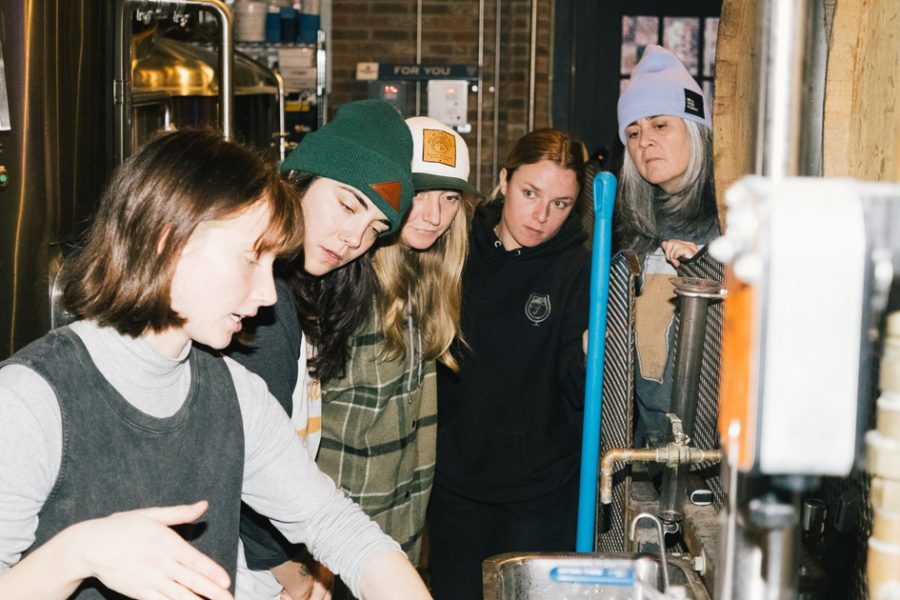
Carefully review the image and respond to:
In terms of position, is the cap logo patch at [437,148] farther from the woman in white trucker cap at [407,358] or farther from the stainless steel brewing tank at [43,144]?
the stainless steel brewing tank at [43,144]

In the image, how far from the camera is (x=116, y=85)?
8.75ft

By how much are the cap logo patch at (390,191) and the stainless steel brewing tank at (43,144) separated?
741 mm

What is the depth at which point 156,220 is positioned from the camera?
121 centimetres

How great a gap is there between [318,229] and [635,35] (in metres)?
4.31

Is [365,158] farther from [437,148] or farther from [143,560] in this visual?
[143,560]

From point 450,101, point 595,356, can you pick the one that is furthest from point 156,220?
point 450,101

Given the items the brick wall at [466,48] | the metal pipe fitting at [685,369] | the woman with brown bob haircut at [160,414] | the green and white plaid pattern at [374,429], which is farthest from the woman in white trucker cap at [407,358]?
the brick wall at [466,48]

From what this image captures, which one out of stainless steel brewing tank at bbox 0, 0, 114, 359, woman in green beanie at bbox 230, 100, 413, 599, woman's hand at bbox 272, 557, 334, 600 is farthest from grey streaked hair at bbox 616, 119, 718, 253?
stainless steel brewing tank at bbox 0, 0, 114, 359

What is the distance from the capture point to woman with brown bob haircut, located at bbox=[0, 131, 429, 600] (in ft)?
3.34

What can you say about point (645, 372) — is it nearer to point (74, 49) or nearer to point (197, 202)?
point (197, 202)

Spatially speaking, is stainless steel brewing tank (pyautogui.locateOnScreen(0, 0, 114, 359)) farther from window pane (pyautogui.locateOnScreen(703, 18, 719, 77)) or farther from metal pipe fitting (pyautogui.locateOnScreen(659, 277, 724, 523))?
window pane (pyautogui.locateOnScreen(703, 18, 719, 77))

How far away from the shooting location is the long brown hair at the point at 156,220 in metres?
1.22

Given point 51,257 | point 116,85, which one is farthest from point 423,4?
point 51,257

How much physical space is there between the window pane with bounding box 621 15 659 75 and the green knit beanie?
4.05m
